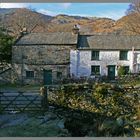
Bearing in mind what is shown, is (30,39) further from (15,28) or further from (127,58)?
(127,58)

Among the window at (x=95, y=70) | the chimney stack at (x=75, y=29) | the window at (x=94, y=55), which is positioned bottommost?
the window at (x=95, y=70)

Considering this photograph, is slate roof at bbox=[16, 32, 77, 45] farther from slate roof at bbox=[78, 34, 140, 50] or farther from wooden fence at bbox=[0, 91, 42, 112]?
wooden fence at bbox=[0, 91, 42, 112]

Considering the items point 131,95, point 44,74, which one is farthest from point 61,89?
point 131,95

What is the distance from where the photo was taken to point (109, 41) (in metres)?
6.86

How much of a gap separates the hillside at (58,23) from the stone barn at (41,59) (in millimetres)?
194

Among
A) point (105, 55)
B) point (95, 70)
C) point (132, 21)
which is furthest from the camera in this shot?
point (105, 55)

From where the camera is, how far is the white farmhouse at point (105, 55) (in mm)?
6398

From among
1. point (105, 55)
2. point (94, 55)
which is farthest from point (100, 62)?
point (94, 55)

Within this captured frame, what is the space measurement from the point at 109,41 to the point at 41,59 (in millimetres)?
1341

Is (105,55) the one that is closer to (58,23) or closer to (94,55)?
(94,55)

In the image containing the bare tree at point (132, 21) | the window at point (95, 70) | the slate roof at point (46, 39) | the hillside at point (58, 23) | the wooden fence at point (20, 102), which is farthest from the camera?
the wooden fence at point (20, 102)

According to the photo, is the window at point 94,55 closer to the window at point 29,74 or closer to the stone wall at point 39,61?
the stone wall at point 39,61

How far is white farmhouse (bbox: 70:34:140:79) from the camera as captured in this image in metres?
6.40

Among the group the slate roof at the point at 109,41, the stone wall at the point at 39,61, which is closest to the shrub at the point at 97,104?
the stone wall at the point at 39,61
